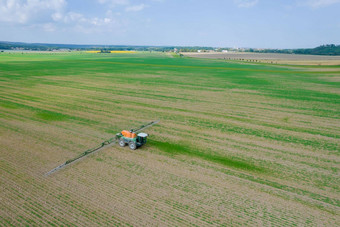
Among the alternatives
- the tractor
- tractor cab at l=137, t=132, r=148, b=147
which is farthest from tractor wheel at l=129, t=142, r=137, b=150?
tractor cab at l=137, t=132, r=148, b=147

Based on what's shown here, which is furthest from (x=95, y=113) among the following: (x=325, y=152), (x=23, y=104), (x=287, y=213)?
(x=325, y=152)

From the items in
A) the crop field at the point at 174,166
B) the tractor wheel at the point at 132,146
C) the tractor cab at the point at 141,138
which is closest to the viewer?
the crop field at the point at 174,166

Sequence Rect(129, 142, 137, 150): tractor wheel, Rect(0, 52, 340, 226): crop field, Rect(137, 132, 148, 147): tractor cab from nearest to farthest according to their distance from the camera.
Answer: Rect(0, 52, 340, 226): crop field → Rect(137, 132, 148, 147): tractor cab → Rect(129, 142, 137, 150): tractor wheel

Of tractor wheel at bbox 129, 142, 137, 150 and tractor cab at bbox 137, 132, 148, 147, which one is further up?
tractor cab at bbox 137, 132, 148, 147

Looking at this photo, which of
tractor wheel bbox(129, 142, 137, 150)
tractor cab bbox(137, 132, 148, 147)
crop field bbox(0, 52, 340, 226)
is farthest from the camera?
tractor wheel bbox(129, 142, 137, 150)

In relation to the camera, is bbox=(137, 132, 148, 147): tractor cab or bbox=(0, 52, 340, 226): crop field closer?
bbox=(0, 52, 340, 226): crop field

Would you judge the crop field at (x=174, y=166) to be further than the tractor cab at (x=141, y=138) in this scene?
No

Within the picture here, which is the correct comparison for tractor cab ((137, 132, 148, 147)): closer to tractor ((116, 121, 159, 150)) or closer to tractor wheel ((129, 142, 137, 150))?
tractor ((116, 121, 159, 150))

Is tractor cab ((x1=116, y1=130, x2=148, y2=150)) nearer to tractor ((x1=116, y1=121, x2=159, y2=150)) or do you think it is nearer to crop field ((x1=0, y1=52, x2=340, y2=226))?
tractor ((x1=116, y1=121, x2=159, y2=150))

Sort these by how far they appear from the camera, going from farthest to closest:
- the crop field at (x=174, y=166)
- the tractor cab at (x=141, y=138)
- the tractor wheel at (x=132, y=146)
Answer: the tractor wheel at (x=132, y=146)
the tractor cab at (x=141, y=138)
the crop field at (x=174, y=166)

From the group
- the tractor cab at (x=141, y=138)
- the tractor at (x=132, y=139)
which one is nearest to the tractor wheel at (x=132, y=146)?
the tractor at (x=132, y=139)

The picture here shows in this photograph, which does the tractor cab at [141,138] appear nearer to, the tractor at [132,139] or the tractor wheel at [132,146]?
the tractor at [132,139]
